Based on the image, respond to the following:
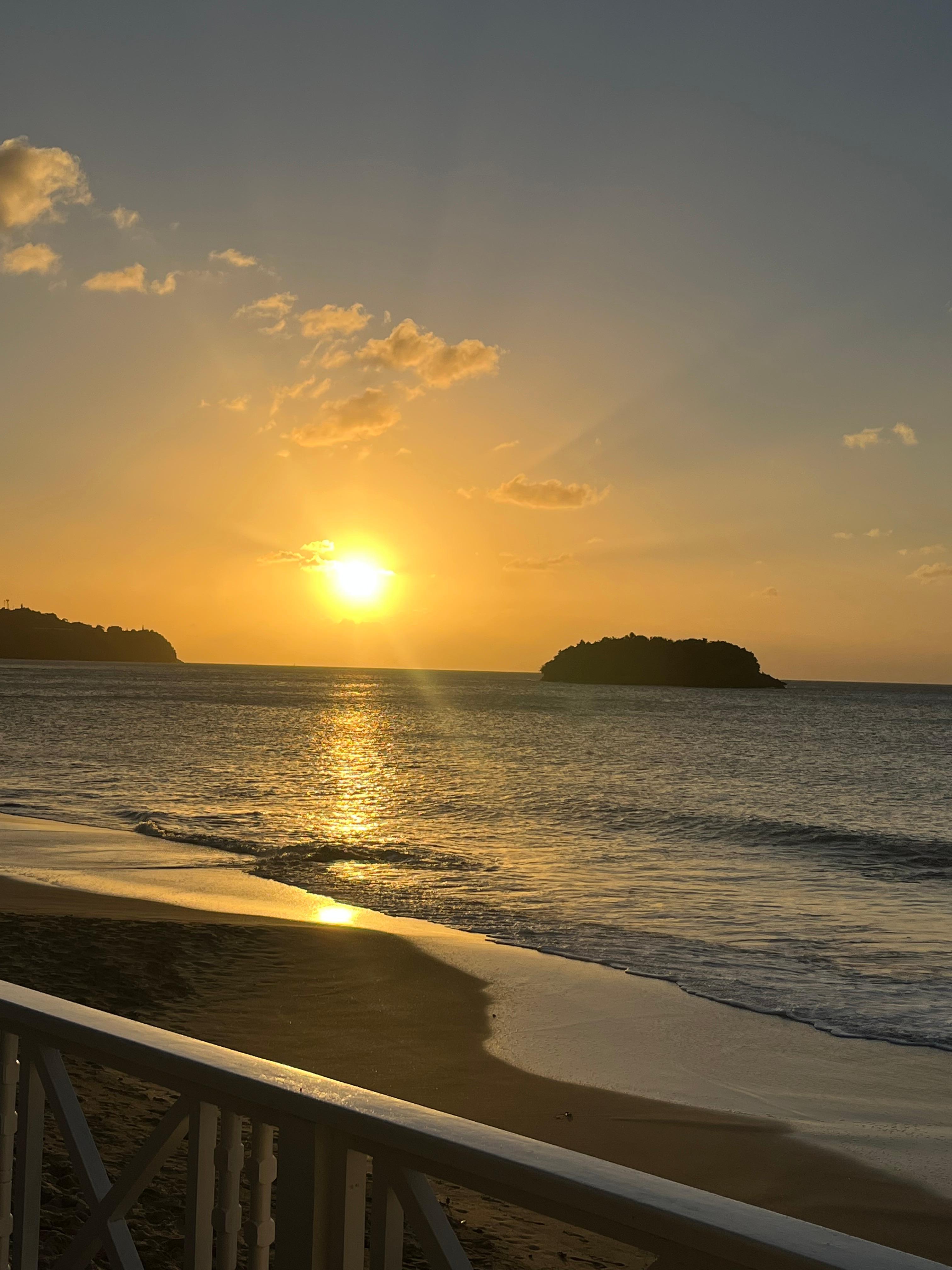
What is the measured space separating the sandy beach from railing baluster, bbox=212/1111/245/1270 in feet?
13.3

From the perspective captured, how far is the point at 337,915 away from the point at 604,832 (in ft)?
37.3

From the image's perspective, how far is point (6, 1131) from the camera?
241 cm

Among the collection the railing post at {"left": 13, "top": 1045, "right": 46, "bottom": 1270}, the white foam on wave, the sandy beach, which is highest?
the railing post at {"left": 13, "top": 1045, "right": 46, "bottom": 1270}

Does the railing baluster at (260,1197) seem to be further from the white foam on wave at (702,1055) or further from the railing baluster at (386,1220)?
the white foam on wave at (702,1055)

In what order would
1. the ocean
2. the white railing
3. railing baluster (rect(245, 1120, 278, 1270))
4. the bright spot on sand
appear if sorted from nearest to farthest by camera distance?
1. the white railing
2. railing baluster (rect(245, 1120, 278, 1270))
3. the ocean
4. the bright spot on sand

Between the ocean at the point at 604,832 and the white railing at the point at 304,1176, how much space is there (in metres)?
9.47

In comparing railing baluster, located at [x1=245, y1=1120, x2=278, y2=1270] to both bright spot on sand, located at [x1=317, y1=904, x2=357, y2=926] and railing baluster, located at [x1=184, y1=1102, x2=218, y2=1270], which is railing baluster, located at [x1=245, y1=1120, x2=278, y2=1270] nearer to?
railing baluster, located at [x1=184, y1=1102, x2=218, y2=1270]

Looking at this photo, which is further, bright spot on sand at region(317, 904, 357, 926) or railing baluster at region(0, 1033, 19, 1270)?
bright spot on sand at region(317, 904, 357, 926)

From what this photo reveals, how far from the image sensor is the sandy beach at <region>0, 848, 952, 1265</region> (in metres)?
6.69

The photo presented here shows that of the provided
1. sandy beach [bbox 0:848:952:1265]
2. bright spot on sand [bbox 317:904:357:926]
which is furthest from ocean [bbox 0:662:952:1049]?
sandy beach [bbox 0:848:952:1265]

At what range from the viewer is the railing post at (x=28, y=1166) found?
7.37ft

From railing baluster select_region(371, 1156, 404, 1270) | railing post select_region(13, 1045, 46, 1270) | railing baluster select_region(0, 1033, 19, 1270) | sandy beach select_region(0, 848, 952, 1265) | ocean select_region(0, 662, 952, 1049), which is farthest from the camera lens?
ocean select_region(0, 662, 952, 1049)

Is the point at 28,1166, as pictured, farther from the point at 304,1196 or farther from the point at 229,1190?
the point at 304,1196

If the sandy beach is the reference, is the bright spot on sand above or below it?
below
